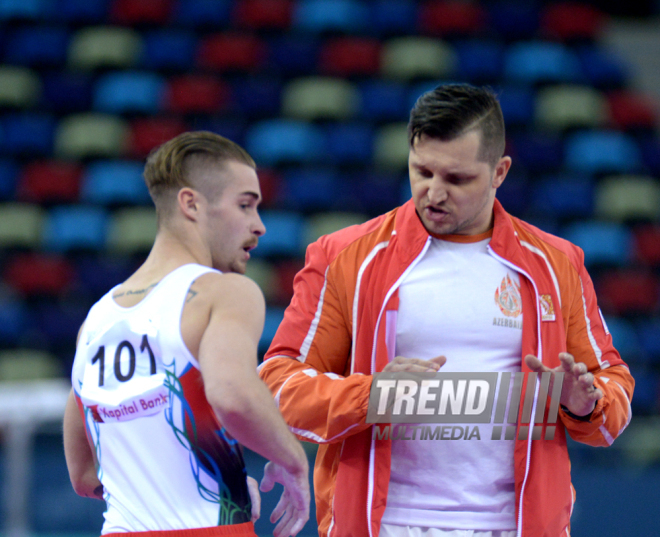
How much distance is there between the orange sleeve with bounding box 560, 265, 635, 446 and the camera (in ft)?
6.89

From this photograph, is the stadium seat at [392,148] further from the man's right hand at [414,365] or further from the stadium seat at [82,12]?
the man's right hand at [414,365]

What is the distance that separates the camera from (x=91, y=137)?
8.41 metres

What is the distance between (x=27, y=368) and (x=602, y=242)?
5713 mm

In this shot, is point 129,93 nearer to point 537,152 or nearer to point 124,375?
point 537,152

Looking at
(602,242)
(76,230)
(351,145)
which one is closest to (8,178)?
(76,230)

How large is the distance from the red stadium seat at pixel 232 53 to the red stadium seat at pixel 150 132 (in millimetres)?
982

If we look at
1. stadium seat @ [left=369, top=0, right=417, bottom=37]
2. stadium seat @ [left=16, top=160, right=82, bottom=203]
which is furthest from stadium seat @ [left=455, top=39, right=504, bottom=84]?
stadium seat @ [left=16, top=160, right=82, bottom=203]

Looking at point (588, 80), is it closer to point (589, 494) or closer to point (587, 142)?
point (587, 142)

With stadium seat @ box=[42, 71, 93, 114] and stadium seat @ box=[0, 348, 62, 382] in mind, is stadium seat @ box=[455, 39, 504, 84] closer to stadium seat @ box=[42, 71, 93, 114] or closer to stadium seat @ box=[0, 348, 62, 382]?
stadium seat @ box=[42, 71, 93, 114]

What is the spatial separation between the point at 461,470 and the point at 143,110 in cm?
747

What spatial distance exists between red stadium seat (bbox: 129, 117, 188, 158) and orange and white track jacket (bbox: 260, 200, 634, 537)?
654 cm

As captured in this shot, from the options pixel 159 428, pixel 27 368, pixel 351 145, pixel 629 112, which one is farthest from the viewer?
pixel 629 112

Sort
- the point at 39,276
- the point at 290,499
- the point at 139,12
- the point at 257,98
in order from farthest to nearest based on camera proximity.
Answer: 1. the point at 139,12
2. the point at 257,98
3. the point at 39,276
4. the point at 290,499

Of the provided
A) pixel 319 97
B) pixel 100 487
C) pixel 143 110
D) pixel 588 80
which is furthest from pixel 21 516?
pixel 588 80
